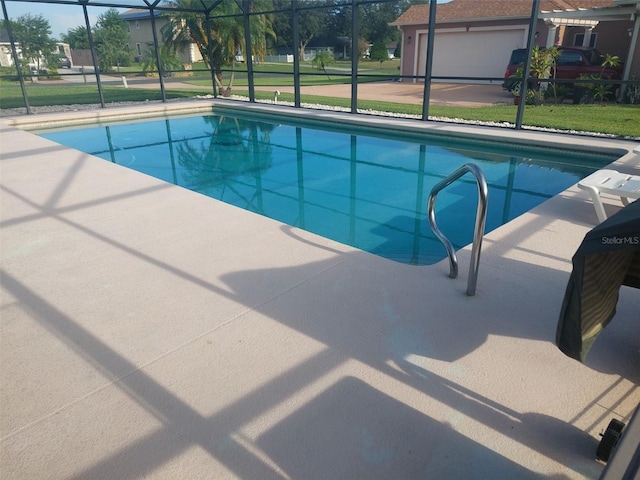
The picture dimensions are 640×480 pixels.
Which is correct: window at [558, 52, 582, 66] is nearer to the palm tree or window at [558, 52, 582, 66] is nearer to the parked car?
the parked car

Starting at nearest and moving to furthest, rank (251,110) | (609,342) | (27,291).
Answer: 1. (609,342)
2. (27,291)
3. (251,110)

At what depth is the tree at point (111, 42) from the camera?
99.4 feet

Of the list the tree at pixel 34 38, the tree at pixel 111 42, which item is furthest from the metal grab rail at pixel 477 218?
the tree at pixel 111 42

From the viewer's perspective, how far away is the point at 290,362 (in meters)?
2.34

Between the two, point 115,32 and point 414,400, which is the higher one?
point 115,32

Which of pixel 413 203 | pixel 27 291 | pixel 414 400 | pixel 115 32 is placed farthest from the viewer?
pixel 115 32

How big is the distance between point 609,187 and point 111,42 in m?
35.1

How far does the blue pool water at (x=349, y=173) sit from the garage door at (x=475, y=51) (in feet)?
43.5

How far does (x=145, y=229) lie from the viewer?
4.16m

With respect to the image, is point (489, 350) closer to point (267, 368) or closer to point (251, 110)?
point (267, 368)

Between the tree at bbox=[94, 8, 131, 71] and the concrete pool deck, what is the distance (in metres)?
31.2

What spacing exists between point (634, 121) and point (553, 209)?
23.7ft

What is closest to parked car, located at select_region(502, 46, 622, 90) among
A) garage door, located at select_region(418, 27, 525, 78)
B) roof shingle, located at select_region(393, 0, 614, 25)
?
roof shingle, located at select_region(393, 0, 614, 25)

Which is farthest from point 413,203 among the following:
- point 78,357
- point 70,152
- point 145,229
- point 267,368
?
point 70,152
